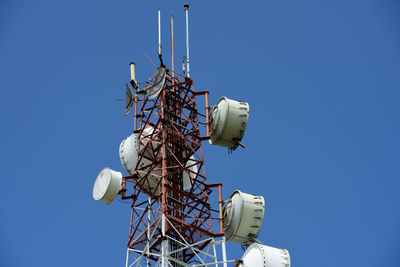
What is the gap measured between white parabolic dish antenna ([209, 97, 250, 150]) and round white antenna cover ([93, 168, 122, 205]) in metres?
6.74

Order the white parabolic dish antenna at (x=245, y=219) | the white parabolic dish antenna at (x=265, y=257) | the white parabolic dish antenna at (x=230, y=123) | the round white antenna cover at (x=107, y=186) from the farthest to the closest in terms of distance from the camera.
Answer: the round white antenna cover at (x=107, y=186) → the white parabolic dish antenna at (x=230, y=123) → the white parabolic dish antenna at (x=245, y=219) → the white parabolic dish antenna at (x=265, y=257)

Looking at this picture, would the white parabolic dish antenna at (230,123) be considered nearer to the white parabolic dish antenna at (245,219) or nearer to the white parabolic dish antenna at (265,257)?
the white parabolic dish antenna at (245,219)

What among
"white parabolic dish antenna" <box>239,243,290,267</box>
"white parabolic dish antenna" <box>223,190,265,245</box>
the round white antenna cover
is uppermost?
the round white antenna cover

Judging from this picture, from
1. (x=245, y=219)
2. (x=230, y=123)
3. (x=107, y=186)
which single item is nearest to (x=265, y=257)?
(x=245, y=219)

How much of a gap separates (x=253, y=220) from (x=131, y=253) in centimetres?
746

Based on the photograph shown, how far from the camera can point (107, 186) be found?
156 feet

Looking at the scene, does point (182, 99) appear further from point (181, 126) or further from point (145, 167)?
point (145, 167)

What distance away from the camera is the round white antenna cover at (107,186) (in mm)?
47562

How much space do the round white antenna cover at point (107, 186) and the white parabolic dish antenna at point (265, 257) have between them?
9.83 metres

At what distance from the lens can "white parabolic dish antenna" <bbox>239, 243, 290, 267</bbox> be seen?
137ft

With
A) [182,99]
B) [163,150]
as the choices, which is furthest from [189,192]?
[182,99]

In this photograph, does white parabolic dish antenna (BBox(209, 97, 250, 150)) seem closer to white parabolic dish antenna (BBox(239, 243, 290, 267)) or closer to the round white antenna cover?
the round white antenna cover

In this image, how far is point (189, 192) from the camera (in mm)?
46531

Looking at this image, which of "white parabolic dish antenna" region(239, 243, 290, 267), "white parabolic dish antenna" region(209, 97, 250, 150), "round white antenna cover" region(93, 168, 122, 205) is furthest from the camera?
"round white antenna cover" region(93, 168, 122, 205)
